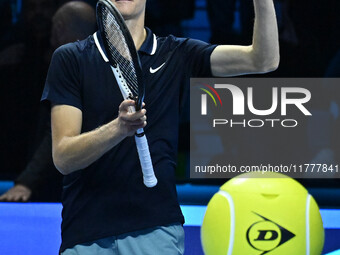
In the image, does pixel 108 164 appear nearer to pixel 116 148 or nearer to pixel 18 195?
pixel 116 148

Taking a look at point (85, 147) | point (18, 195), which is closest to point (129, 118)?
point (85, 147)

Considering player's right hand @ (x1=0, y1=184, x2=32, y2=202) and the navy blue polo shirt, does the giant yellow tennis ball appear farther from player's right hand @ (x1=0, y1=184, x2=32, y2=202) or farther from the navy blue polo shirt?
player's right hand @ (x1=0, y1=184, x2=32, y2=202)

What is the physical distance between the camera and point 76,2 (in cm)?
368

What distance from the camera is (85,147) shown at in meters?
1.57

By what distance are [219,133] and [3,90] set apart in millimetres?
1413

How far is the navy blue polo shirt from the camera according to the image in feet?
5.45

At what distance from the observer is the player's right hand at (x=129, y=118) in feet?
4.78

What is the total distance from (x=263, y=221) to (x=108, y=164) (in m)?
0.79

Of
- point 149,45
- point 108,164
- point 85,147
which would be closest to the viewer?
point 85,147

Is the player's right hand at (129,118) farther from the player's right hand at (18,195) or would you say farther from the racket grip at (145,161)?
the player's right hand at (18,195)

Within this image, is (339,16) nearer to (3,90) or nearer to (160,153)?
(3,90)

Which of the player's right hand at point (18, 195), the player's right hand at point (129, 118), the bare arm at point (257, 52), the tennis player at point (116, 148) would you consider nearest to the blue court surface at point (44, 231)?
the player's right hand at point (18, 195)

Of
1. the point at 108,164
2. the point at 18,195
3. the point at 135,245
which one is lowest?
the point at 18,195

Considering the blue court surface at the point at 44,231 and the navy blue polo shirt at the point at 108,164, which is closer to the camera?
the navy blue polo shirt at the point at 108,164
